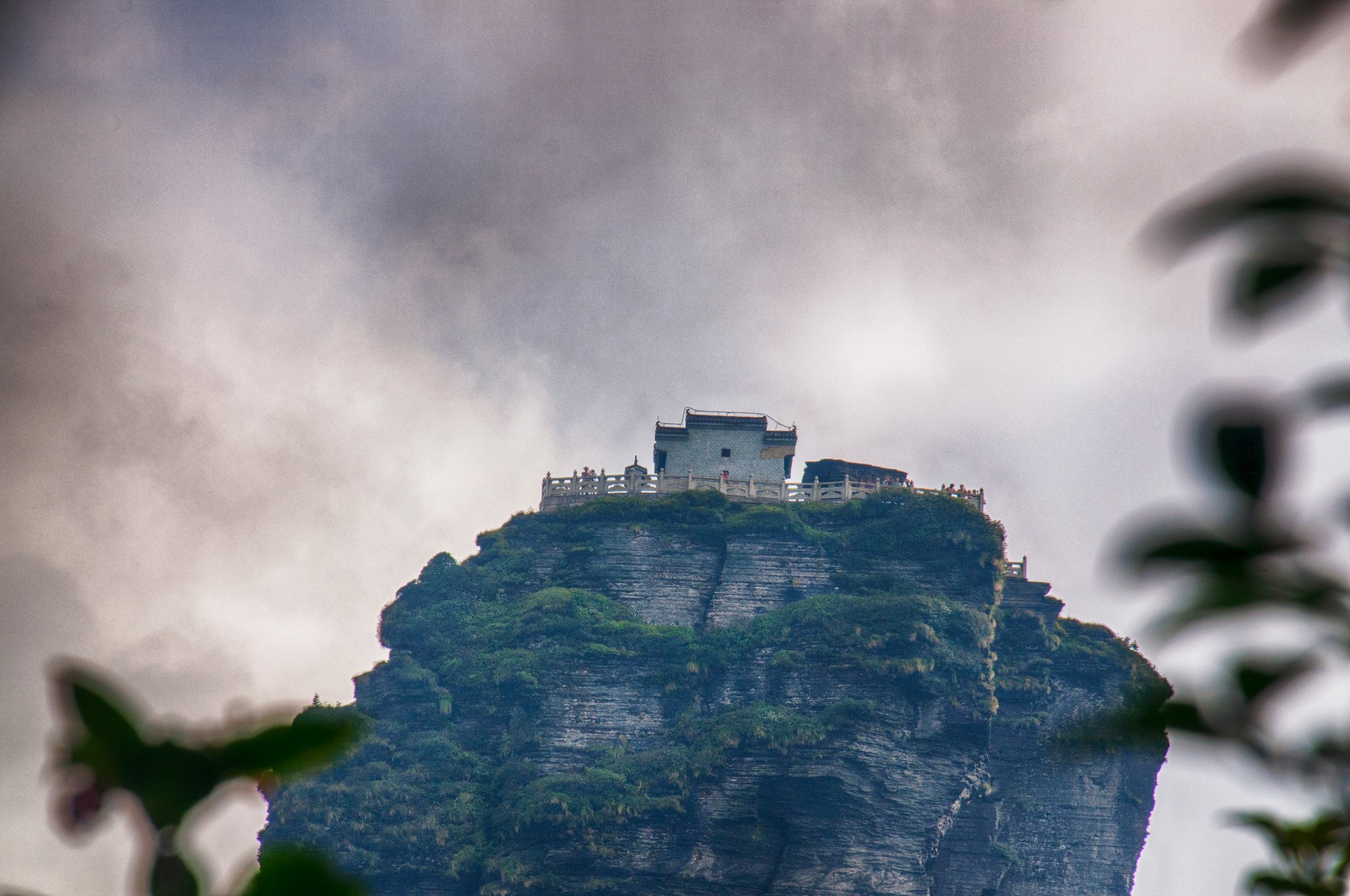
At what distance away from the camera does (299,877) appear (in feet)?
3.86

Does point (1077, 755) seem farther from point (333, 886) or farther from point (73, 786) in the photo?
point (73, 786)

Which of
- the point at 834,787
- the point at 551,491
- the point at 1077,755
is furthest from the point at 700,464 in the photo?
the point at 1077,755

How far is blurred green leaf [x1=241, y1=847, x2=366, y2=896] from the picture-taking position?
117 cm

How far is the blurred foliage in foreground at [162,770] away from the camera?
1205 millimetres

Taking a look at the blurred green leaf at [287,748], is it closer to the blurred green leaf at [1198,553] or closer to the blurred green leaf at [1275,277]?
the blurred green leaf at [1198,553]

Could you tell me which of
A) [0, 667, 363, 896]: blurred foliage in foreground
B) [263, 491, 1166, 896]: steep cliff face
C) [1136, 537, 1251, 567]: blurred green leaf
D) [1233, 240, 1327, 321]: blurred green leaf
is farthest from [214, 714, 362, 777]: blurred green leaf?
[263, 491, 1166, 896]: steep cliff face

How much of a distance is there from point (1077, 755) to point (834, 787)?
42.5 m

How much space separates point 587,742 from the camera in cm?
4481

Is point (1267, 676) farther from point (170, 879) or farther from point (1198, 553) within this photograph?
point (170, 879)

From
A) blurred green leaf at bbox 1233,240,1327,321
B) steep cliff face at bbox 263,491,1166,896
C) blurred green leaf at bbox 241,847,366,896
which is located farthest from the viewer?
steep cliff face at bbox 263,491,1166,896

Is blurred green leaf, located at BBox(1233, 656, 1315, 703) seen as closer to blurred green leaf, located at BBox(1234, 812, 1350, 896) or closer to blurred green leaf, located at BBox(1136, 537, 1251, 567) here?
blurred green leaf, located at BBox(1136, 537, 1251, 567)

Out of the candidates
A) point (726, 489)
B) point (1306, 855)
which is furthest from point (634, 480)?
point (1306, 855)

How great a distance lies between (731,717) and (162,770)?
42.9 metres

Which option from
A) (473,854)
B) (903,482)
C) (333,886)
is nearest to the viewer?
(333,886)
